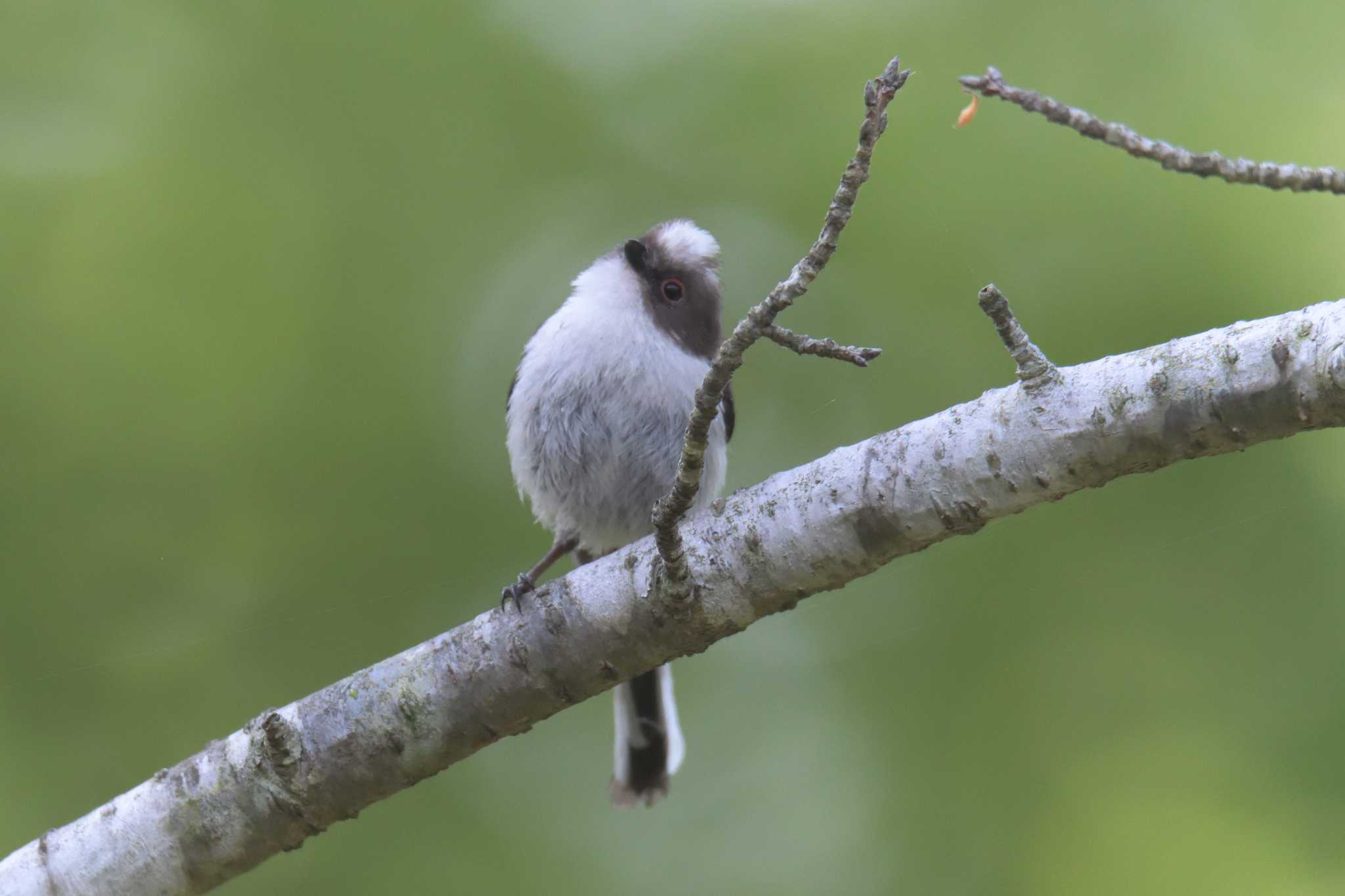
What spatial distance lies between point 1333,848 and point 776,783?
6.92 feet

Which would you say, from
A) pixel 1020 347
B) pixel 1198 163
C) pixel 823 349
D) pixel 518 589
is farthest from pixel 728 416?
pixel 1198 163

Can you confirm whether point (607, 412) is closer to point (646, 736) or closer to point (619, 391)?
point (619, 391)

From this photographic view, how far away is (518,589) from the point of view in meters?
2.96

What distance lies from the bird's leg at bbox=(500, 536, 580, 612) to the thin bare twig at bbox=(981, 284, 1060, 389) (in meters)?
1.21

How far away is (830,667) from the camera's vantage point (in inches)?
174

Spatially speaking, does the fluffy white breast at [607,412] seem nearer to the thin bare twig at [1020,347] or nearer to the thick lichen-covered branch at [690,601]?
the thick lichen-covered branch at [690,601]

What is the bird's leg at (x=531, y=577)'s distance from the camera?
279cm

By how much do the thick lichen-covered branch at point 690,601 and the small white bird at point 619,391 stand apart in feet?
2.86

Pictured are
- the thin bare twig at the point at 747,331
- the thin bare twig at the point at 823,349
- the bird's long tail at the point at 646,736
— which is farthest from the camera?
the bird's long tail at the point at 646,736

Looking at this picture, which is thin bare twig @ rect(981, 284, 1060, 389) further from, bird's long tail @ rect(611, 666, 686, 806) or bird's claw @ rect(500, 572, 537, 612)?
bird's long tail @ rect(611, 666, 686, 806)

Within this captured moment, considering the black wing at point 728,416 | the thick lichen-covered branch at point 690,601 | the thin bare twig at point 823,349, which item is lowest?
the thick lichen-covered branch at point 690,601

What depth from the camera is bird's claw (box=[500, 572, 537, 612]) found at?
281 cm

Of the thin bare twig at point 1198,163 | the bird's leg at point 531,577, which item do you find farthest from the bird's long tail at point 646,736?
the thin bare twig at point 1198,163

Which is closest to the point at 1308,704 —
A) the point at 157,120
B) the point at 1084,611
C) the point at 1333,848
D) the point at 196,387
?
the point at 1333,848
